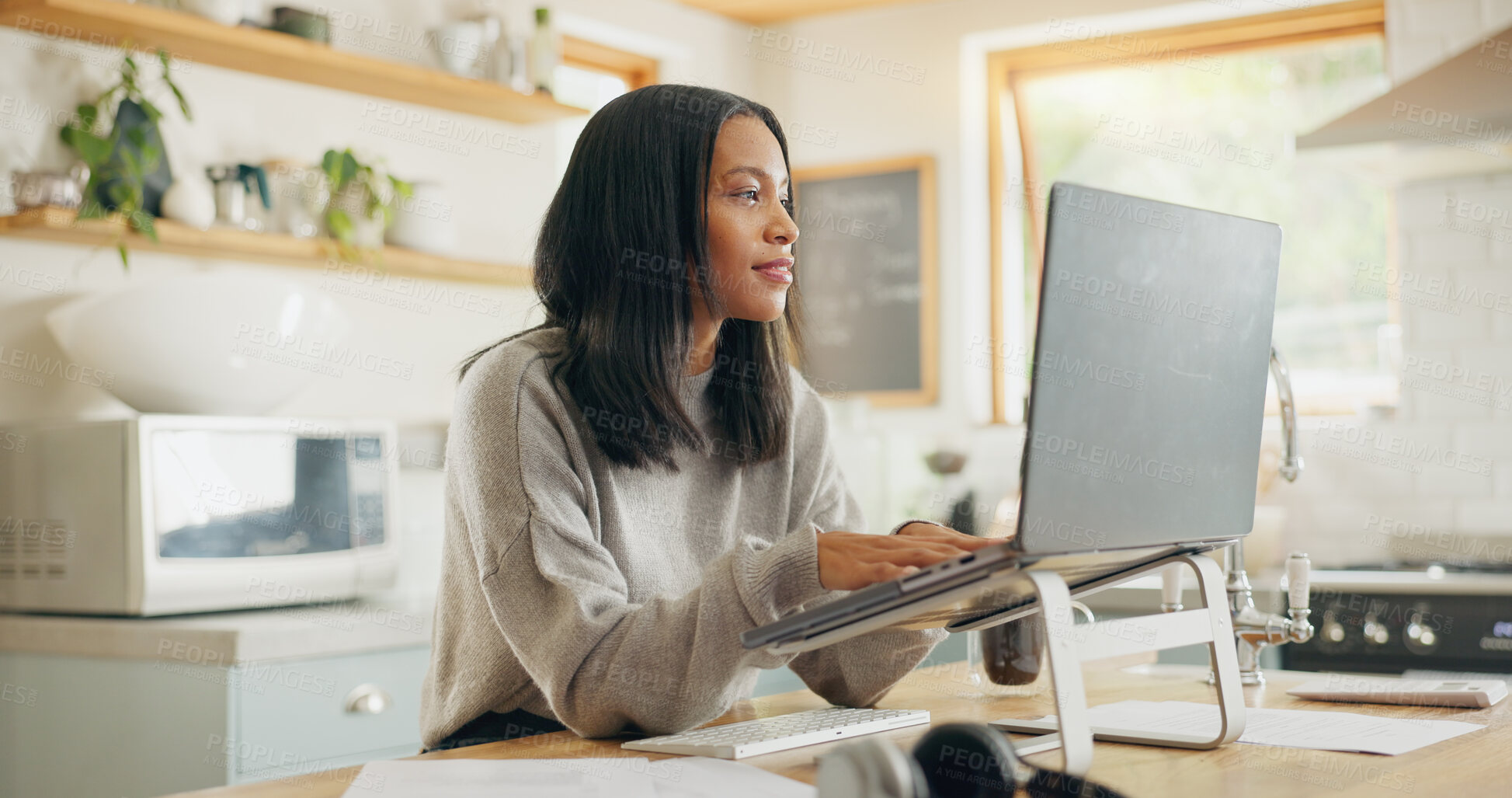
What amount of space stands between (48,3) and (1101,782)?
232 centimetres

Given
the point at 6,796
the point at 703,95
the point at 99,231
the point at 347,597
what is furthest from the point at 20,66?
Result: the point at 703,95

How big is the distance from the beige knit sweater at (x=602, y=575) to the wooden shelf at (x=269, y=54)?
1.57 m

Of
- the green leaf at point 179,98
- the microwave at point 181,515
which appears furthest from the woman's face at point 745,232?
the green leaf at point 179,98

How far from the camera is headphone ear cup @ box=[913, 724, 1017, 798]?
87 centimetres

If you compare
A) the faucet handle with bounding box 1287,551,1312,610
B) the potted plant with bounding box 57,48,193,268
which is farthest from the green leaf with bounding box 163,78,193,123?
the faucet handle with bounding box 1287,551,1312,610

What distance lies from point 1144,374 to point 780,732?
0.46 metres

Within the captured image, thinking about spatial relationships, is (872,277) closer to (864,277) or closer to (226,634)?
(864,277)

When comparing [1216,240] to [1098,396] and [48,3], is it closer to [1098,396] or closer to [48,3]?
[1098,396]

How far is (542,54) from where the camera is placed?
11.2 ft

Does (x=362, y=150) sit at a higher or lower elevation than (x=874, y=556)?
higher

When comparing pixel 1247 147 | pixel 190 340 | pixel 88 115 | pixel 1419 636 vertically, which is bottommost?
pixel 1419 636

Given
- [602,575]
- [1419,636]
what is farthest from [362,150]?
[1419,636]

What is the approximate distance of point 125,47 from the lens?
2703mm

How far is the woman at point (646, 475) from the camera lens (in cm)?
117
